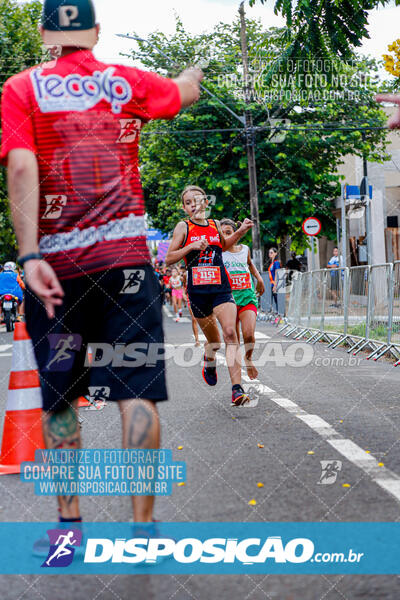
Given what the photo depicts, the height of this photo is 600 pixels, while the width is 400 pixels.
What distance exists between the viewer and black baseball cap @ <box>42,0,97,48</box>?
3139 millimetres

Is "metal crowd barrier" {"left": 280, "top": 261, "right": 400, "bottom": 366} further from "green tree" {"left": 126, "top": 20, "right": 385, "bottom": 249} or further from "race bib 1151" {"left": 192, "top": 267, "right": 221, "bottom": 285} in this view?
"green tree" {"left": 126, "top": 20, "right": 385, "bottom": 249}

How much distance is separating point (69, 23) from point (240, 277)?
5484mm

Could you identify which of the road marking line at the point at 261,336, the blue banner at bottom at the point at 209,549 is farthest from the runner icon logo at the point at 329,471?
the road marking line at the point at 261,336

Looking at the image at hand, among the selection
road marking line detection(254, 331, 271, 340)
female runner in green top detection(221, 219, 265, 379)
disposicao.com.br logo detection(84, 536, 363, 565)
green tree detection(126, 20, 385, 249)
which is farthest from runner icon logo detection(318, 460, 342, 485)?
green tree detection(126, 20, 385, 249)

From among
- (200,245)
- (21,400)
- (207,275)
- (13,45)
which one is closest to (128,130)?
(21,400)

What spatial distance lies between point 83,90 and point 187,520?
181 cm

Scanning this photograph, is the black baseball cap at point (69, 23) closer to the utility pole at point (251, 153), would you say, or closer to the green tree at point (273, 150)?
the utility pole at point (251, 153)

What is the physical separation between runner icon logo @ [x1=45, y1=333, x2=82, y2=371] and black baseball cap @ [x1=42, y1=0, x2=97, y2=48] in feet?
3.47

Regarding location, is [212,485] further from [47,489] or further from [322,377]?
[322,377]

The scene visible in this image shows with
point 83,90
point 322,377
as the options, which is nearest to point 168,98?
point 83,90

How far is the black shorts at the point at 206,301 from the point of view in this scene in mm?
7367

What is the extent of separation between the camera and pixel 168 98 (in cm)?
326

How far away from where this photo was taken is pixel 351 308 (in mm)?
13508

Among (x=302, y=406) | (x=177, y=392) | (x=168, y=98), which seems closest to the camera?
(x=168, y=98)
